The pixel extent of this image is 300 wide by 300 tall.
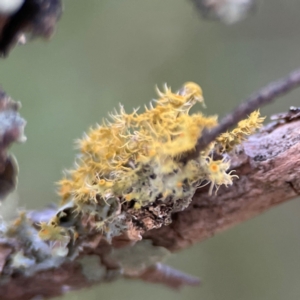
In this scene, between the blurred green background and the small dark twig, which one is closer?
the small dark twig

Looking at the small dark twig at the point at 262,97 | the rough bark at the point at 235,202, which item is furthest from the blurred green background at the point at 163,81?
the small dark twig at the point at 262,97

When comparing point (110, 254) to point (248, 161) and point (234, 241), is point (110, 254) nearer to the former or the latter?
point (248, 161)

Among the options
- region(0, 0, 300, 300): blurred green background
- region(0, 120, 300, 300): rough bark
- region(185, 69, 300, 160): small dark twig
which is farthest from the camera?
region(0, 0, 300, 300): blurred green background

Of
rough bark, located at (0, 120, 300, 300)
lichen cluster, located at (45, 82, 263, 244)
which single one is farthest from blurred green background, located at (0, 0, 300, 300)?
lichen cluster, located at (45, 82, 263, 244)

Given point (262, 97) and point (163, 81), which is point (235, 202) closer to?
point (262, 97)

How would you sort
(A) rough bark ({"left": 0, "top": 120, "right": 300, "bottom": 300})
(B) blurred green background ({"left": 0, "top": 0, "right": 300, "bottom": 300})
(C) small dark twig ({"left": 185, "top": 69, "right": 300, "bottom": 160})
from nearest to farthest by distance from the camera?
(C) small dark twig ({"left": 185, "top": 69, "right": 300, "bottom": 160}) < (A) rough bark ({"left": 0, "top": 120, "right": 300, "bottom": 300}) < (B) blurred green background ({"left": 0, "top": 0, "right": 300, "bottom": 300})

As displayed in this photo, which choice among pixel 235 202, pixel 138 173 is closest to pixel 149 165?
pixel 138 173

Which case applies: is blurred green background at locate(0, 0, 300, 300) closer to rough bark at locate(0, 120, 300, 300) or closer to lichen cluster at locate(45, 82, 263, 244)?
rough bark at locate(0, 120, 300, 300)
